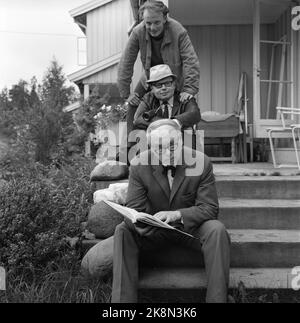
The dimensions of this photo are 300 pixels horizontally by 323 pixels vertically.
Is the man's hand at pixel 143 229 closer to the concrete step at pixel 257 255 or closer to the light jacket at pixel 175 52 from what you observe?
the concrete step at pixel 257 255

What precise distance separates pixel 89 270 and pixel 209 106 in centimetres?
617

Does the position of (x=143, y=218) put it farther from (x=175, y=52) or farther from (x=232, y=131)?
(x=232, y=131)

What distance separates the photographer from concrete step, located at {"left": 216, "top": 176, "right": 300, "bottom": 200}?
4.57 metres

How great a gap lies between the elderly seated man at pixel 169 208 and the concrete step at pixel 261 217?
36.5 inches

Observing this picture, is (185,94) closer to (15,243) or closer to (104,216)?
(104,216)

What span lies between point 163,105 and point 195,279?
5.47 ft

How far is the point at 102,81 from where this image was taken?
11719 mm

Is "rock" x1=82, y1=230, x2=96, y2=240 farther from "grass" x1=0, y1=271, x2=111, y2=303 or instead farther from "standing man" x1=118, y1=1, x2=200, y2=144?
→ "standing man" x1=118, y1=1, x2=200, y2=144

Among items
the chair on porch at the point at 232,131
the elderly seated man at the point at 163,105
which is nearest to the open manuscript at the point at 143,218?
the elderly seated man at the point at 163,105

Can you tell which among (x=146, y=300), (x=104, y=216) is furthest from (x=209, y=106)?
(x=146, y=300)

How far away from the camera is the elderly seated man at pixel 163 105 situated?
13.5ft

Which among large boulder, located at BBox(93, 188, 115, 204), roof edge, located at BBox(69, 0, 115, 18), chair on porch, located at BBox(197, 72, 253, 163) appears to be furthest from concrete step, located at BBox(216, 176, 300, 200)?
roof edge, located at BBox(69, 0, 115, 18)

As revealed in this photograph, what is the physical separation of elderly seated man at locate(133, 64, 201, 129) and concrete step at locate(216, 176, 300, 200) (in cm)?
72

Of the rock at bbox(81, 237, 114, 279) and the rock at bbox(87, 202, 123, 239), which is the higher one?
the rock at bbox(87, 202, 123, 239)
